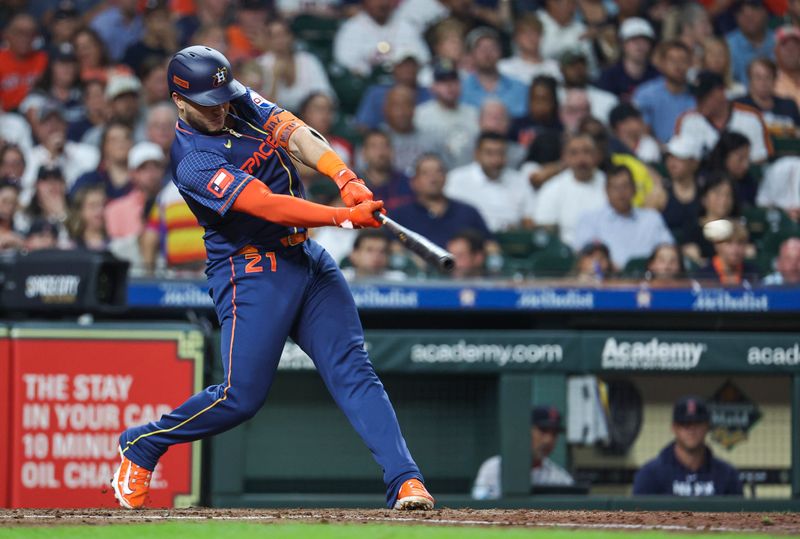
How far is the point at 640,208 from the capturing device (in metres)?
9.16

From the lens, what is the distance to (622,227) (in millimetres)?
9016

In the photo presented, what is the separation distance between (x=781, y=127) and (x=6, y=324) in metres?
6.09

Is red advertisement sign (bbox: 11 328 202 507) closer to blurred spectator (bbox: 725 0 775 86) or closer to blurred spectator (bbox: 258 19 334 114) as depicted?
blurred spectator (bbox: 258 19 334 114)

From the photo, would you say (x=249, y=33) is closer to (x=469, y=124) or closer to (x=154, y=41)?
(x=154, y=41)

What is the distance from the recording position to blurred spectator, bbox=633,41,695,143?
396 inches

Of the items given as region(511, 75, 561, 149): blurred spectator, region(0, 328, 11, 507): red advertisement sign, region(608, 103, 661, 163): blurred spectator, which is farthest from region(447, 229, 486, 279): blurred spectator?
region(0, 328, 11, 507): red advertisement sign

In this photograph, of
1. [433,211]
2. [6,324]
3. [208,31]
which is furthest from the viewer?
[208,31]

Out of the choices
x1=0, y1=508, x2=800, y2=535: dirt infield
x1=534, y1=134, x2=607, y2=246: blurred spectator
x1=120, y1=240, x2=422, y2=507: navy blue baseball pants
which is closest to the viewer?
x1=0, y1=508, x2=800, y2=535: dirt infield

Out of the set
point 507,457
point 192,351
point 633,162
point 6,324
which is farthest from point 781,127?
point 6,324

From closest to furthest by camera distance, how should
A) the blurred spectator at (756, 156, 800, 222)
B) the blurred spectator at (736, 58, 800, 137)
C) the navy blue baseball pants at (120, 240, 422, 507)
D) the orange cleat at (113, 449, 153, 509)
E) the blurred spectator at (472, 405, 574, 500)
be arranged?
1. the navy blue baseball pants at (120, 240, 422, 507)
2. the orange cleat at (113, 449, 153, 509)
3. the blurred spectator at (472, 405, 574, 500)
4. the blurred spectator at (756, 156, 800, 222)
5. the blurred spectator at (736, 58, 800, 137)

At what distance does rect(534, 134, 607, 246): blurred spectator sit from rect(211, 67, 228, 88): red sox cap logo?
4771 mm

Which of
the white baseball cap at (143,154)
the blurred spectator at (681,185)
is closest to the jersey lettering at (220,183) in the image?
the white baseball cap at (143,154)

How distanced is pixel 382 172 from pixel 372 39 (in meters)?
1.80

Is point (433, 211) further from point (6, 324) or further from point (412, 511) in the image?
point (412, 511)
